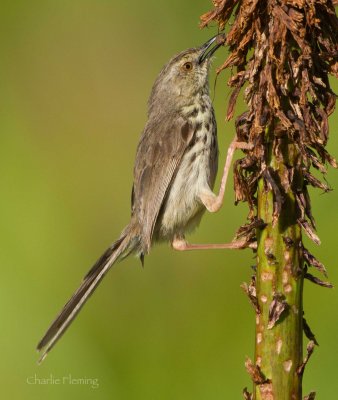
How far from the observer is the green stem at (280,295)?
2.93 meters

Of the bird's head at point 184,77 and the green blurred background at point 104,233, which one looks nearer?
the green blurred background at point 104,233

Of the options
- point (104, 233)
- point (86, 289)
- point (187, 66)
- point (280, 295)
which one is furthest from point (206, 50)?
point (280, 295)

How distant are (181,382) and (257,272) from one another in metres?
2.57

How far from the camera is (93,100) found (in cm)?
707

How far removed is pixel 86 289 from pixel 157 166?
87cm

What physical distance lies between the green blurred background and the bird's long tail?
42 cm

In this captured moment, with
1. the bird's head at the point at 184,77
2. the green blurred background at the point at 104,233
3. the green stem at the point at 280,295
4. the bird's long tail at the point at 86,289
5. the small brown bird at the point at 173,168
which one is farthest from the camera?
the bird's head at the point at 184,77

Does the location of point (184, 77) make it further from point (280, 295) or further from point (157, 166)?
point (280, 295)

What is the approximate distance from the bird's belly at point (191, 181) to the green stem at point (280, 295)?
7.45 feet

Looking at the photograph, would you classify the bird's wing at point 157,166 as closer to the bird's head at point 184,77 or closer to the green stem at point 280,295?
the bird's head at point 184,77

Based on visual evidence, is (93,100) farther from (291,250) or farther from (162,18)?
(291,250)

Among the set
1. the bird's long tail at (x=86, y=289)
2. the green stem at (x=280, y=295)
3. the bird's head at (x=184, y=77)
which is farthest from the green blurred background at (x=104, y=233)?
the green stem at (x=280, y=295)

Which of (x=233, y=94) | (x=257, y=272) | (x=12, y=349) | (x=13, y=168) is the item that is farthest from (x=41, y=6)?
(x=257, y=272)

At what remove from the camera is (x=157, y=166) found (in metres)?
5.50
